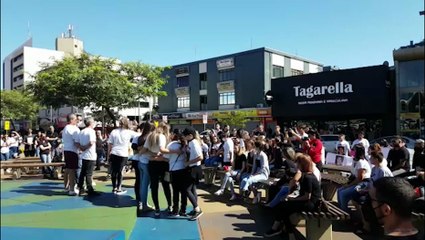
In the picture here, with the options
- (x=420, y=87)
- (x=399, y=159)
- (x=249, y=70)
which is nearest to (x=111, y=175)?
(x=420, y=87)

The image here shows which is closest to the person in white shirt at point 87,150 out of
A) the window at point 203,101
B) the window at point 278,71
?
the window at point 278,71

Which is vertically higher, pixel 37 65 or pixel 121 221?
pixel 37 65

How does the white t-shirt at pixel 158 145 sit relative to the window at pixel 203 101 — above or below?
below

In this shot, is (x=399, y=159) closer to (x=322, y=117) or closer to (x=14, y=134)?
(x=14, y=134)

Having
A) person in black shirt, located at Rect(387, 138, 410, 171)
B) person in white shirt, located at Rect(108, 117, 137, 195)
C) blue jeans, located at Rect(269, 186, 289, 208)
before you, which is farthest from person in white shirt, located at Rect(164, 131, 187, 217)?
person in black shirt, located at Rect(387, 138, 410, 171)

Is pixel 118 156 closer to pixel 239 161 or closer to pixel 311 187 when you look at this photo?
pixel 311 187

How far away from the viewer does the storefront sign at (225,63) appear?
133 feet

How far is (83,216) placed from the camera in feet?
7.48

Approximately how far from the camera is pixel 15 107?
174cm

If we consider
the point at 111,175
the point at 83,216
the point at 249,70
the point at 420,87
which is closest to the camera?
the point at 420,87

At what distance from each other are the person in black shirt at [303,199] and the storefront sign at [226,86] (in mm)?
35760

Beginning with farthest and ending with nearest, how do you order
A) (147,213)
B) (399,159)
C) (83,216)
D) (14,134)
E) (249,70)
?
(249,70)
(399,159)
(147,213)
(83,216)
(14,134)

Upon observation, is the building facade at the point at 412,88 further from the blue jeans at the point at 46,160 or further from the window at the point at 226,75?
the window at the point at 226,75

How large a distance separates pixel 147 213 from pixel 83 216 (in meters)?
3.71
